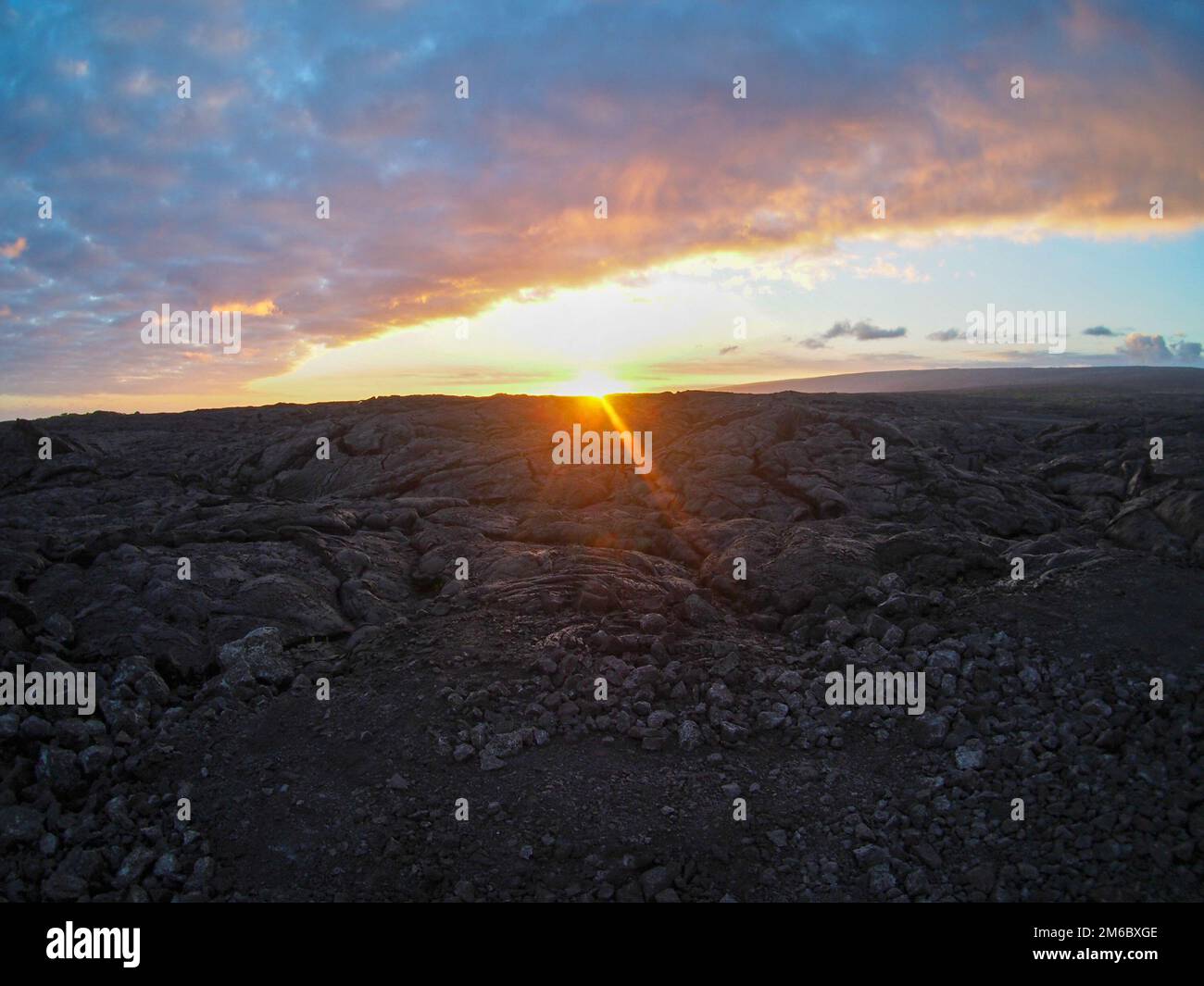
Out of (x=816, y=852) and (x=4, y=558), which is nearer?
(x=816, y=852)

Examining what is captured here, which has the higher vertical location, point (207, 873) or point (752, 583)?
point (752, 583)

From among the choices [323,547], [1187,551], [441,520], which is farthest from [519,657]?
[1187,551]

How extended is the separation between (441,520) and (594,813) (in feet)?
34.7

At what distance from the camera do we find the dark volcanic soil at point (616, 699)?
7.40 meters

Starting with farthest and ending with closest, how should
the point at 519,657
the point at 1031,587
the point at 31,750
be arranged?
1. the point at 1031,587
2. the point at 519,657
3. the point at 31,750

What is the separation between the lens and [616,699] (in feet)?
32.4

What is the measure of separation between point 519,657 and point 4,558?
9.41m

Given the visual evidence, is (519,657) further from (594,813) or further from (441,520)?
(441,520)

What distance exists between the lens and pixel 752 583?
13.2 metres

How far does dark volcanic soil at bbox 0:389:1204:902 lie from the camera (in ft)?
24.3
